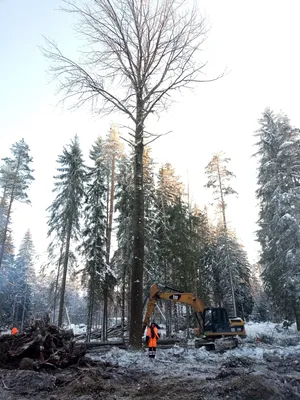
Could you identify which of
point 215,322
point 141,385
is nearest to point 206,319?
point 215,322

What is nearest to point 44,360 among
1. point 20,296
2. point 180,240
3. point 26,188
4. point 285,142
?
point 180,240

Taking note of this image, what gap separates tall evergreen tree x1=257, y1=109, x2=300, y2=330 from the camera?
17906mm

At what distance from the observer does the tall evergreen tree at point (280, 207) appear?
58.7 ft

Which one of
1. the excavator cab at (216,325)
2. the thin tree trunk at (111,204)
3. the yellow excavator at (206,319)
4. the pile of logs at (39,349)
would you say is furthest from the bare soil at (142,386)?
the thin tree trunk at (111,204)

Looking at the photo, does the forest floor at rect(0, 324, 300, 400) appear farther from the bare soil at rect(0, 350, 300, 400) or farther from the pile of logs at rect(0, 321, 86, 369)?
the pile of logs at rect(0, 321, 86, 369)

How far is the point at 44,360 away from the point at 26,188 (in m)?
24.1

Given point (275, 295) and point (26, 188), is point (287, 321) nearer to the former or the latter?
point (275, 295)

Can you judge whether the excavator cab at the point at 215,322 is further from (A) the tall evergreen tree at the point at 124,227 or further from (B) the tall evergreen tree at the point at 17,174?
(B) the tall evergreen tree at the point at 17,174

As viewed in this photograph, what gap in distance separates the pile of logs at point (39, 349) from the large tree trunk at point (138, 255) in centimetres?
245

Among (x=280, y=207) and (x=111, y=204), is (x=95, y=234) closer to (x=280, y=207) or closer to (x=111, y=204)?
(x=111, y=204)

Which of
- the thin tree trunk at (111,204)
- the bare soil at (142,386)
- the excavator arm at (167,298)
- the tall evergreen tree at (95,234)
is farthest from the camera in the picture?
the thin tree trunk at (111,204)

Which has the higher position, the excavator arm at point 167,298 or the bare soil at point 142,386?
the excavator arm at point 167,298

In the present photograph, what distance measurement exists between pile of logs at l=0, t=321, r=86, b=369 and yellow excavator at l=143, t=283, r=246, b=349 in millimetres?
6277

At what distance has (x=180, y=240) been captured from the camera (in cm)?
2131
